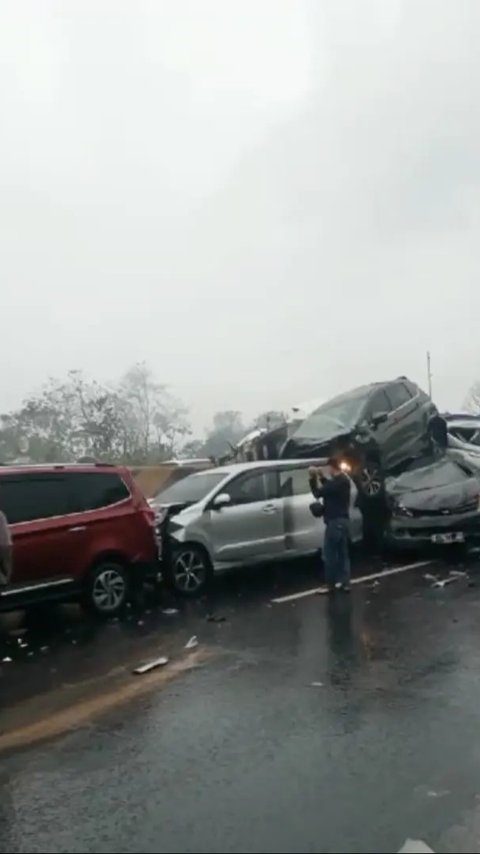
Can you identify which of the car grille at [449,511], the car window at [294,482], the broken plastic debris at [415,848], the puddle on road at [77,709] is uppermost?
the car window at [294,482]

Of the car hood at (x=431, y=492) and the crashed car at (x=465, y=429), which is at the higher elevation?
the crashed car at (x=465, y=429)

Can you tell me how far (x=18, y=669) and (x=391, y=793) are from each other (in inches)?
185

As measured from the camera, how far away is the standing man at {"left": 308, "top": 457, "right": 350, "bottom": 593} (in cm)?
1197

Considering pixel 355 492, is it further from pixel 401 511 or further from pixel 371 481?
pixel 401 511

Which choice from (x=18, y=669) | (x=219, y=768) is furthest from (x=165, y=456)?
(x=219, y=768)

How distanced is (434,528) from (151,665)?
710 centimetres

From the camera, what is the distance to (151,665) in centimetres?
855

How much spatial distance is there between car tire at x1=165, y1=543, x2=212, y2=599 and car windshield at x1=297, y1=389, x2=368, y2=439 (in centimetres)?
408

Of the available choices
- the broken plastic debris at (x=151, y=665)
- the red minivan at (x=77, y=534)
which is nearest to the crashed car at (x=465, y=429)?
the red minivan at (x=77, y=534)

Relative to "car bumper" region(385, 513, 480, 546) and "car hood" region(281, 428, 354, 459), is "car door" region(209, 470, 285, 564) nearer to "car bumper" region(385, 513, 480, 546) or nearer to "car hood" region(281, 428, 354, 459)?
"car hood" region(281, 428, 354, 459)

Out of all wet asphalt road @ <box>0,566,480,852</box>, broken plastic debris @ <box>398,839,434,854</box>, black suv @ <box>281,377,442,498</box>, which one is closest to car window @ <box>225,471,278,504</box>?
black suv @ <box>281,377,442,498</box>

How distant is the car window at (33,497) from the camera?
422 inches

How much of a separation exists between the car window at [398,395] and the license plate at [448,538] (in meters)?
3.17

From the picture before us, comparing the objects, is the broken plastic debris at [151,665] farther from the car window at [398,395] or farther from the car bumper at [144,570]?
the car window at [398,395]
